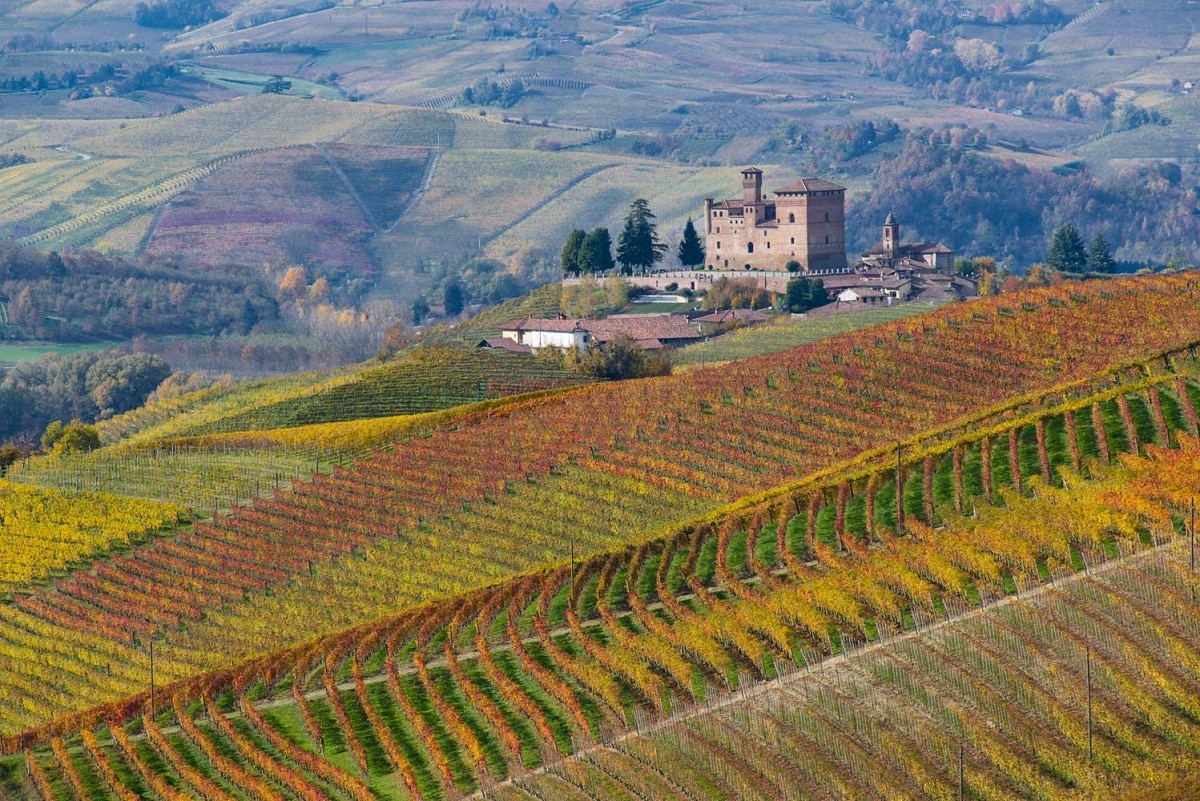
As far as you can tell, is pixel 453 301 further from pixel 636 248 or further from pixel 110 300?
pixel 636 248

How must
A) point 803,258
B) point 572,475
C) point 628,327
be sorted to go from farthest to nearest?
point 803,258, point 628,327, point 572,475

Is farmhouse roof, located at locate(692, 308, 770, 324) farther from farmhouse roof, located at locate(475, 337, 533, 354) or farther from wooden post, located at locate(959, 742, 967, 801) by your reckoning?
wooden post, located at locate(959, 742, 967, 801)

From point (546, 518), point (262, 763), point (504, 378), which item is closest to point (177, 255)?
point (504, 378)

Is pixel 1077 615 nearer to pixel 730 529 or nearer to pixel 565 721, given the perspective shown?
pixel 565 721

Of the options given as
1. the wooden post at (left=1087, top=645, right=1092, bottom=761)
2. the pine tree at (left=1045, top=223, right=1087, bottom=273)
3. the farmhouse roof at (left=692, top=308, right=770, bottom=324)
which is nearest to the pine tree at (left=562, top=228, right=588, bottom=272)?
the farmhouse roof at (left=692, top=308, right=770, bottom=324)

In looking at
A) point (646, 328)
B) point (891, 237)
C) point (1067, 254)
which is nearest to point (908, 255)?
point (891, 237)
